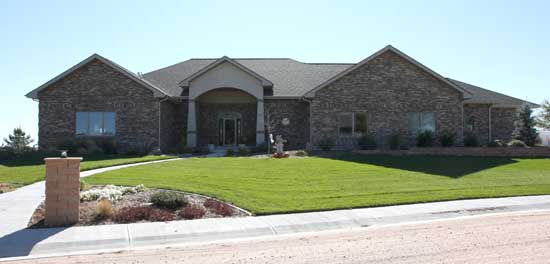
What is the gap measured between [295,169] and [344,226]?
8.30 metres

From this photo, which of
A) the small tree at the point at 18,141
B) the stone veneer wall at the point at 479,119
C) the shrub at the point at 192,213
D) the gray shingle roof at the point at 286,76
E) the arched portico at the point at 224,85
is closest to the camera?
the shrub at the point at 192,213

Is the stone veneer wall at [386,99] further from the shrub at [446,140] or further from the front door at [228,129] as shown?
the front door at [228,129]

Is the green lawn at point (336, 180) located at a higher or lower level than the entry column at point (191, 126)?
lower

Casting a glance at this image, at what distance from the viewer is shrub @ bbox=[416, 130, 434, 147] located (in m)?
26.5

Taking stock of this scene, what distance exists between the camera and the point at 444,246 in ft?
24.6

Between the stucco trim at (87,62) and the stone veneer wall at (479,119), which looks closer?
the stucco trim at (87,62)

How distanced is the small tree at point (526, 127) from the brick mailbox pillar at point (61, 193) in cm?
2668

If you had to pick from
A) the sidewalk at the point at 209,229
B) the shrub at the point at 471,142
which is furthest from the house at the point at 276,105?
the sidewalk at the point at 209,229

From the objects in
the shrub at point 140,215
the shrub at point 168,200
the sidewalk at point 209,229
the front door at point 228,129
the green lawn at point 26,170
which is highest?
the front door at point 228,129

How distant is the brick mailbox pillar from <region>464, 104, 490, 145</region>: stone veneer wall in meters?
26.6

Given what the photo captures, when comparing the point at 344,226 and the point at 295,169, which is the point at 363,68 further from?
the point at 344,226

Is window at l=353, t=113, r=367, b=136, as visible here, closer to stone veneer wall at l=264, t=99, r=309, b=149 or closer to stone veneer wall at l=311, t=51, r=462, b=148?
stone veneer wall at l=311, t=51, r=462, b=148

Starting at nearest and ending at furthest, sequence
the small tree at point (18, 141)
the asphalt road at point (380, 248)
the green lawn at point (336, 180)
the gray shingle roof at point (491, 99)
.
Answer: the asphalt road at point (380, 248) < the green lawn at point (336, 180) < the small tree at point (18, 141) < the gray shingle roof at point (491, 99)

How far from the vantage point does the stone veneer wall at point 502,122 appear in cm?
3130
